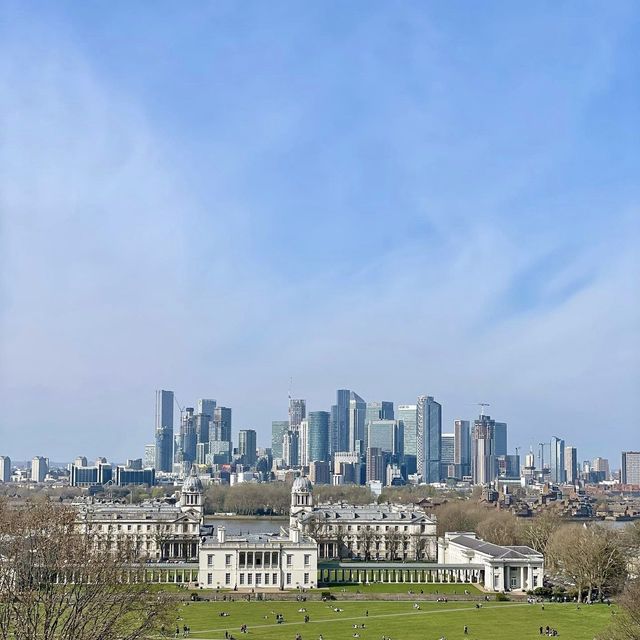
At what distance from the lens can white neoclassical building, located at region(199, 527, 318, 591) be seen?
82000 mm

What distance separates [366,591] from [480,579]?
12.2 meters

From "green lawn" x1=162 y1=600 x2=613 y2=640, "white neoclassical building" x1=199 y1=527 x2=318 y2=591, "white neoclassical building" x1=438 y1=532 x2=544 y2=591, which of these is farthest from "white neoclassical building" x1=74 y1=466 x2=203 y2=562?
"white neoclassical building" x1=438 y1=532 x2=544 y2=591

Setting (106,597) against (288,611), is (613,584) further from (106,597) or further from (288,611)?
(106,597)

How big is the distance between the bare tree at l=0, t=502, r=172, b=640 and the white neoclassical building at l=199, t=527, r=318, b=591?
42.8 meters

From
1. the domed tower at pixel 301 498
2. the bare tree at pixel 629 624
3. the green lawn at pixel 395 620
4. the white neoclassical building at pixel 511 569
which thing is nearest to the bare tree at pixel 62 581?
the green lawn at pixel 395 620

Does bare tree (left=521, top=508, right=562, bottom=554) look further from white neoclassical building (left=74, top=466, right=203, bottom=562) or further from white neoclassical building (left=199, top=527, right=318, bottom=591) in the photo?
white neoclassical building (left=74, top=466, right=203, bottom=562)

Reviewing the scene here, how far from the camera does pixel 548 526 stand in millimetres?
106812

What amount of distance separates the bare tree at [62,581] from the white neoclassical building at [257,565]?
42.8 meters

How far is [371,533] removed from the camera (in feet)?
345

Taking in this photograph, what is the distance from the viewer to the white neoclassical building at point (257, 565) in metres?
82.0

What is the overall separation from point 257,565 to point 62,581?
149ft

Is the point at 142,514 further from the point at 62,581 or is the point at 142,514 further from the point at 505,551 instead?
the point at 62,581

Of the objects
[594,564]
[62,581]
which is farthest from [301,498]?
[62,581]

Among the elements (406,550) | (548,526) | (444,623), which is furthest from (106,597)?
(548,526)
